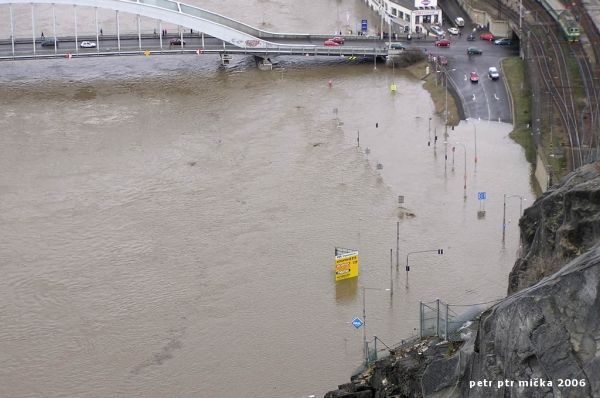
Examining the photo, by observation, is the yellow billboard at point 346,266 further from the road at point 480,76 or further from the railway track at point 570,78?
the road at point 480,76

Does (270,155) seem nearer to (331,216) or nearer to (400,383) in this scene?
(331,216)

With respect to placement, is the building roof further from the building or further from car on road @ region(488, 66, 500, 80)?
car on road @ region(488, 66, 500, 80)

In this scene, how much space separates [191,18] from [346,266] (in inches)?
913

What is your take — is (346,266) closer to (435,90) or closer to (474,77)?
(435,90)

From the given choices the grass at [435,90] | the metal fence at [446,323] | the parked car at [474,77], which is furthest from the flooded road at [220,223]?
the metal fence at [446,323]

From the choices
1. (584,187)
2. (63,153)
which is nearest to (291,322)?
(584,187)

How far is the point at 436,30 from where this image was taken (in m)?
52.3

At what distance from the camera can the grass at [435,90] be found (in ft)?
137

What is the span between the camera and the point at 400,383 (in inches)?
737

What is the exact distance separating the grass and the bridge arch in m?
5.72

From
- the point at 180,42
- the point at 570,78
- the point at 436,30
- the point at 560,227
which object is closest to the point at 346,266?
the point at 560,227

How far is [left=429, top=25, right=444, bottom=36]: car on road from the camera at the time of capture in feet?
170

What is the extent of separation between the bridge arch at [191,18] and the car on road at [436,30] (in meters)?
6.99

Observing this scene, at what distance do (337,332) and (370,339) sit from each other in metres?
0.86
